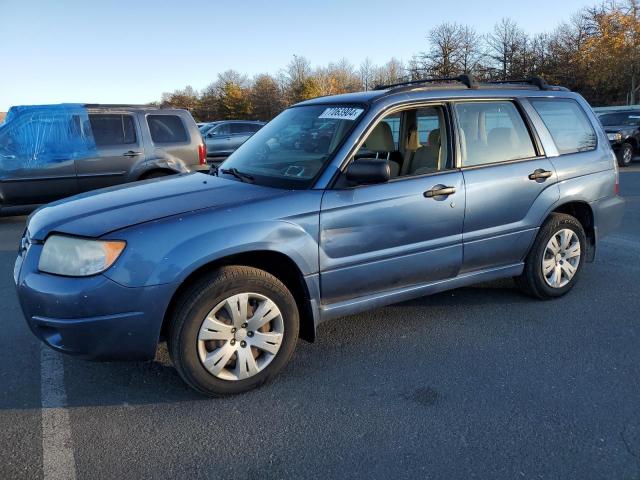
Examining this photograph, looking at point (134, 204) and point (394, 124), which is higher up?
point (394, 124)

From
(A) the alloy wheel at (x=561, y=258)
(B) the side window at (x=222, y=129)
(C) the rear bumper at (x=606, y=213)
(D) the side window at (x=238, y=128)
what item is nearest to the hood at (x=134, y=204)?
(A) the alloy wheel at (x=561, y=258)

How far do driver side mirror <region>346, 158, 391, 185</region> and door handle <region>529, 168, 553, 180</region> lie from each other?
1.49 m

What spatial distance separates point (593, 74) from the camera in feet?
112

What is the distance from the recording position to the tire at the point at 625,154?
49.6ft

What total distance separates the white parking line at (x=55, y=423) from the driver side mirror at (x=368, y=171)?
6.97 ft

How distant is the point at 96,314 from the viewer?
8.86 ft

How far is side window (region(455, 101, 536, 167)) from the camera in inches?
153

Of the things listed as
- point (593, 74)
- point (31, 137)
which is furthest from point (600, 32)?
point (31, 137)

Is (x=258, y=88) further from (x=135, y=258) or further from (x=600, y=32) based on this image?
(x=135, y=258)

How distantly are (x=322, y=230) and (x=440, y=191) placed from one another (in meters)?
0.96

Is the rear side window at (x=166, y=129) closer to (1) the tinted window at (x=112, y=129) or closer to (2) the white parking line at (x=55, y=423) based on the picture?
(1) the tinted window at (x=112, y=129)

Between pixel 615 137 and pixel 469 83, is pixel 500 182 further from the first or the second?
pixel 615 137

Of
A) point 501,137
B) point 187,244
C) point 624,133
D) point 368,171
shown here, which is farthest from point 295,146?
point 624,133

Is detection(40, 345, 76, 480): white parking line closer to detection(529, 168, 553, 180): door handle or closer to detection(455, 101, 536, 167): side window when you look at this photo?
detection(455, 101, 536, 167): side window
